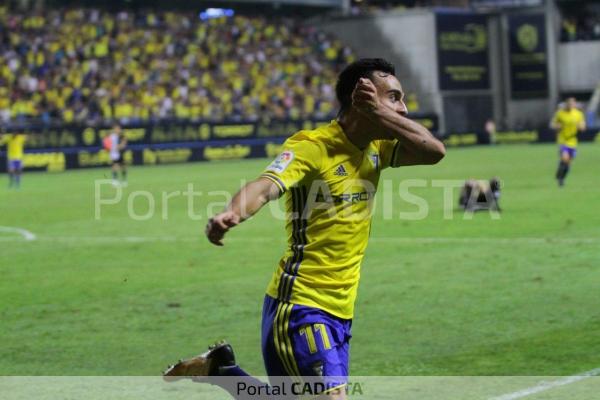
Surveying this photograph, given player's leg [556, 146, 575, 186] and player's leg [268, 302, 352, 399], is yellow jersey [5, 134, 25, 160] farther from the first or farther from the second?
player's leg [268, 302, 352, 399]

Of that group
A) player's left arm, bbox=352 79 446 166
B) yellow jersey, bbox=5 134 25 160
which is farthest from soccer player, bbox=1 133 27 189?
player's left arm, bbox=352 79 446 166

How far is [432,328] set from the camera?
10.1 m

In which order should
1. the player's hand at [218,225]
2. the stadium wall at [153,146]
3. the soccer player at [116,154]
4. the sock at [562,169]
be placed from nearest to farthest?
the player's hand at [218,225], the sock at [562,169], the soccer player at [116,154], the stadium wall at [153,146]

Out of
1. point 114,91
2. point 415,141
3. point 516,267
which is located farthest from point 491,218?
point 114,91

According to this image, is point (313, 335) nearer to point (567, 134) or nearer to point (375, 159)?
point (375, 159)

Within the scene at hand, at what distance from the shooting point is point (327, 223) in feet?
16.8

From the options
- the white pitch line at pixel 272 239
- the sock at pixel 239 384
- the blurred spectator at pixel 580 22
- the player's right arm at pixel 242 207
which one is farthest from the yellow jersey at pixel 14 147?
the blurred spectator at pixel 580 22

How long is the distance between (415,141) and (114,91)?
42987 millimetres

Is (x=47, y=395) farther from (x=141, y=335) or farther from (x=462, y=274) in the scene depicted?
(x=462, y=274)

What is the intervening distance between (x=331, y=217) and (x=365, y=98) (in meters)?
0.61

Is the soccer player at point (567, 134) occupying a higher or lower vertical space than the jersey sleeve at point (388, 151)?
lower

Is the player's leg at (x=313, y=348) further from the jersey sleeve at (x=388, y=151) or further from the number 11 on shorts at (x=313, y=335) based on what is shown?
the jersey sleeve at (x=388, y=151)

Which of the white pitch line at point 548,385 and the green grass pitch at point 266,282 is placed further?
the green grass pitch at point 266,282

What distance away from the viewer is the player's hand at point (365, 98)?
4828 millimetres
